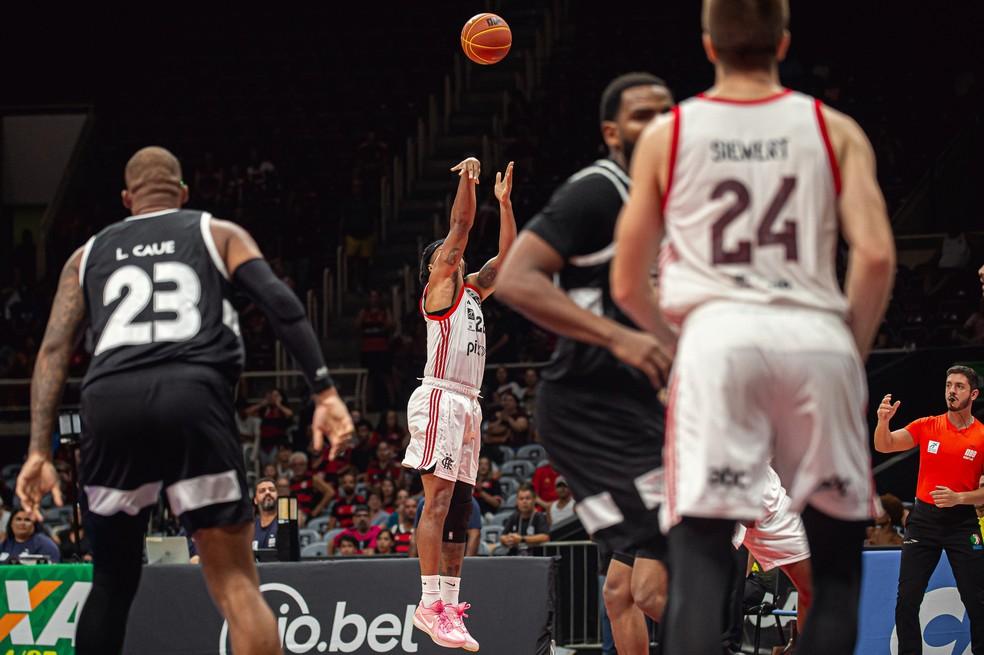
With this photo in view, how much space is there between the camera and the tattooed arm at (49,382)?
510 centimetres

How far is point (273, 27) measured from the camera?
28.5 meters

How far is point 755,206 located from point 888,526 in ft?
31.8

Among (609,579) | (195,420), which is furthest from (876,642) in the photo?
(195,420)

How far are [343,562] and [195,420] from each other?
5897mm

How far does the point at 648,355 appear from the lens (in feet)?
13.0

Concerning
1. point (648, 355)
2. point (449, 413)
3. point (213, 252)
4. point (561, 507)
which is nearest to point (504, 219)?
point (449, 413)

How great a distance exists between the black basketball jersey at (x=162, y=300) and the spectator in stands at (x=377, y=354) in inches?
569

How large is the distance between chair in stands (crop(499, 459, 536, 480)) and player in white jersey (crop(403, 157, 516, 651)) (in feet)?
24.4

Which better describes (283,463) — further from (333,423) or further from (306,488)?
(333,423)

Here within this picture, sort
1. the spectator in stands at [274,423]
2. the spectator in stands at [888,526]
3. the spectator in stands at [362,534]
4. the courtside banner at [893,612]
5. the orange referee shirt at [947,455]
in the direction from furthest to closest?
the spectator in stands at [274,423], the spectator in stands at [362,534], the spectator in stands at [888,526], the courtside banner at [893,612], the orange referee shirt at [947,455]

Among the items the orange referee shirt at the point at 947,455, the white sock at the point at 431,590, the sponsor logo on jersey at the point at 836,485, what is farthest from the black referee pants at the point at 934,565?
the sponsor logo on jersey at the point at 836,485

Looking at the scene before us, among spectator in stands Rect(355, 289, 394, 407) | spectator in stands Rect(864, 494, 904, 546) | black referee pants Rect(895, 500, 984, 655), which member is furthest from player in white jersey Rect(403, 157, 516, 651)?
spectator in stands Rect(355, 289, 394, 407)

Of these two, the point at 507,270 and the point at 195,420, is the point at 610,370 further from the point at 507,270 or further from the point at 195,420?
the point at 195,420

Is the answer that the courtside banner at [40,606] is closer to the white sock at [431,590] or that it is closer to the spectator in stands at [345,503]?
the white sock at [431,590]
